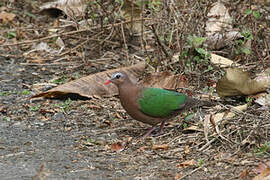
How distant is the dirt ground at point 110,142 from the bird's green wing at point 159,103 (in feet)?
0.68

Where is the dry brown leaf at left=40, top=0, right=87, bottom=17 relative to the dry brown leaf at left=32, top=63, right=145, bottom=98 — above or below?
above

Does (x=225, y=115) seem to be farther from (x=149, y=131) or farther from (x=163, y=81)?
(x=163, y=81)

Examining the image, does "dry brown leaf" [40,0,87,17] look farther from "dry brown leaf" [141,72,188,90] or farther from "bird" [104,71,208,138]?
"bird" [104,71,208,138]

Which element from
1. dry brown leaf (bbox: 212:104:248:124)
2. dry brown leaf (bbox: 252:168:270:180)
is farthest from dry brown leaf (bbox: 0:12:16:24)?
dry brown leaf (bbox: 252:168:270:180)

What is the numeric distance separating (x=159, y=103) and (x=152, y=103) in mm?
62

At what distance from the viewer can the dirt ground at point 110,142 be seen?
13.5 feet

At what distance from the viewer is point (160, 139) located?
4.91 metres

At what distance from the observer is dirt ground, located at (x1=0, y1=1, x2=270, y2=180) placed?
162 inches

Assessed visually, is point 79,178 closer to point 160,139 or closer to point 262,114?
point 160,139

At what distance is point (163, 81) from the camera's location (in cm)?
584

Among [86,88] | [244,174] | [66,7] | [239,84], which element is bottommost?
[86,88]

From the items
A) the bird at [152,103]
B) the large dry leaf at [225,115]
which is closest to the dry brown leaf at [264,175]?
the large dry leaf at [225,115]

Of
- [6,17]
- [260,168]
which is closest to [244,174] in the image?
[260,168]

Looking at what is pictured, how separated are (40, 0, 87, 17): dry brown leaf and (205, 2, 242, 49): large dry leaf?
163cm
